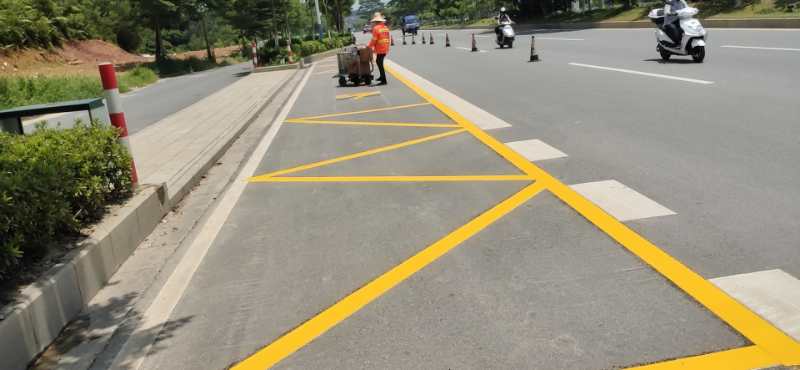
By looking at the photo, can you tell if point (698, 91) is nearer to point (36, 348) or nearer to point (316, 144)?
point (316, 144)

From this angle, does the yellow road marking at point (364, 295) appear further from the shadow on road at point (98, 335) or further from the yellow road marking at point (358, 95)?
the yellow road marking at point (358, 95)

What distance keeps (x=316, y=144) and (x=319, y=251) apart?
198 inches

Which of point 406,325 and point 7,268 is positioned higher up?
point 7,268

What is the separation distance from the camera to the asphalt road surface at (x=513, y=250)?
3.29m

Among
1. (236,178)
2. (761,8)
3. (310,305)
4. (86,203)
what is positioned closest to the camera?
(310,305)

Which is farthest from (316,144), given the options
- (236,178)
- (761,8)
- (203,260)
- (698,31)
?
(761,8)

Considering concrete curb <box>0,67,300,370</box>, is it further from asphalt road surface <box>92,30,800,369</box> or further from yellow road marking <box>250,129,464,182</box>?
yellow road marking <box>250,129,464,182</box>

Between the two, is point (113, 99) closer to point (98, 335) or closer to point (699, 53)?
point (98, 335)

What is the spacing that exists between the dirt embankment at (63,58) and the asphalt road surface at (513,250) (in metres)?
37.6

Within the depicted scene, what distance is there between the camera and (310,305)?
3.98m

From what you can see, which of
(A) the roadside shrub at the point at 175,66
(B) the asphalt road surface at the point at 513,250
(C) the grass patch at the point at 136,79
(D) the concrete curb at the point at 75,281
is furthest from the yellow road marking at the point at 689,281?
(A) the roadside shrub at the point at 175,66

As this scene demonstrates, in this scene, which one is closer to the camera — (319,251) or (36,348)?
(36,348)

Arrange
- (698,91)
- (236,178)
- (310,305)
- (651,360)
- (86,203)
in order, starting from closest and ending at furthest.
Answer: (651,360) < (310,305) < (86,203) < (236,178) < (698,91)

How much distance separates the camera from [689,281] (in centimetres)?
373
